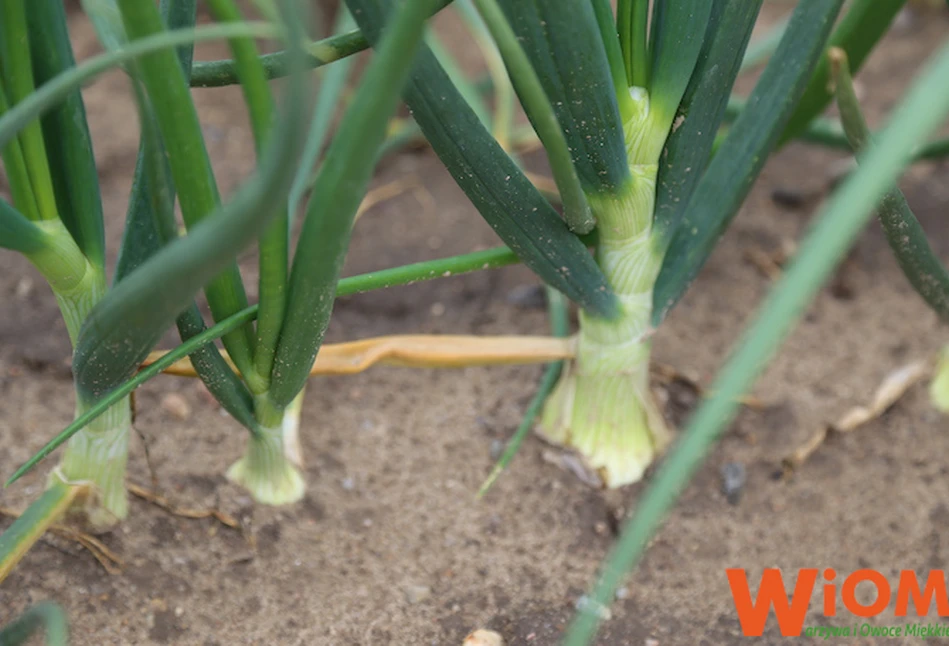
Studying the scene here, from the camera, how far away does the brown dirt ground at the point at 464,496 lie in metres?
0.88

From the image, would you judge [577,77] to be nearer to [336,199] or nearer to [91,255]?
[336,199]

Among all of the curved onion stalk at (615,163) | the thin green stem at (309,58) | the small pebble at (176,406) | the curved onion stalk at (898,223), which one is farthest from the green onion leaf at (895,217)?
the small pebble at (176,406)

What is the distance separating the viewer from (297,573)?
922 mm

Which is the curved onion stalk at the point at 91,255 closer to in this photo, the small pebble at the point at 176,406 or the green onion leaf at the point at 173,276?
the green onion leaf at the point at 173,276

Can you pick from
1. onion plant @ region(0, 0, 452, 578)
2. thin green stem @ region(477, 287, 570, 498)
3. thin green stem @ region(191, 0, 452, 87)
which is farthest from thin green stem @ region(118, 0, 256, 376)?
thin green stem @ region(477, 287, 570, 498)

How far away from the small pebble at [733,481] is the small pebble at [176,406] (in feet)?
1.94

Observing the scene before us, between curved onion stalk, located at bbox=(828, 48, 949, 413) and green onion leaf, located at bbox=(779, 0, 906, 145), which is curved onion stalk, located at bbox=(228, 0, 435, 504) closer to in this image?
curved onion stalk, located at bbox=(828, 48, 949, 413)

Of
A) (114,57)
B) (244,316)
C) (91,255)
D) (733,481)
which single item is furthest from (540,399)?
(114,57)

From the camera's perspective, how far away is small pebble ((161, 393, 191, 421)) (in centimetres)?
108

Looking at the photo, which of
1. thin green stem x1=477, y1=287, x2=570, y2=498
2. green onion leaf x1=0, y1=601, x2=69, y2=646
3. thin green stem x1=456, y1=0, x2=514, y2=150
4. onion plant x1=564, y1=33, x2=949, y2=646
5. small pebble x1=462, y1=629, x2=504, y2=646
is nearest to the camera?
onion plant x1=564, y1=33, x2=949, y2=646

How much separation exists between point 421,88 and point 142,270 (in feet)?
0.82

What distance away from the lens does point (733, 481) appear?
1044 mm

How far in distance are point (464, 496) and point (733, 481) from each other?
289 millimetres

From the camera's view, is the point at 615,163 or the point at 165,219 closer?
the point at 165,219
